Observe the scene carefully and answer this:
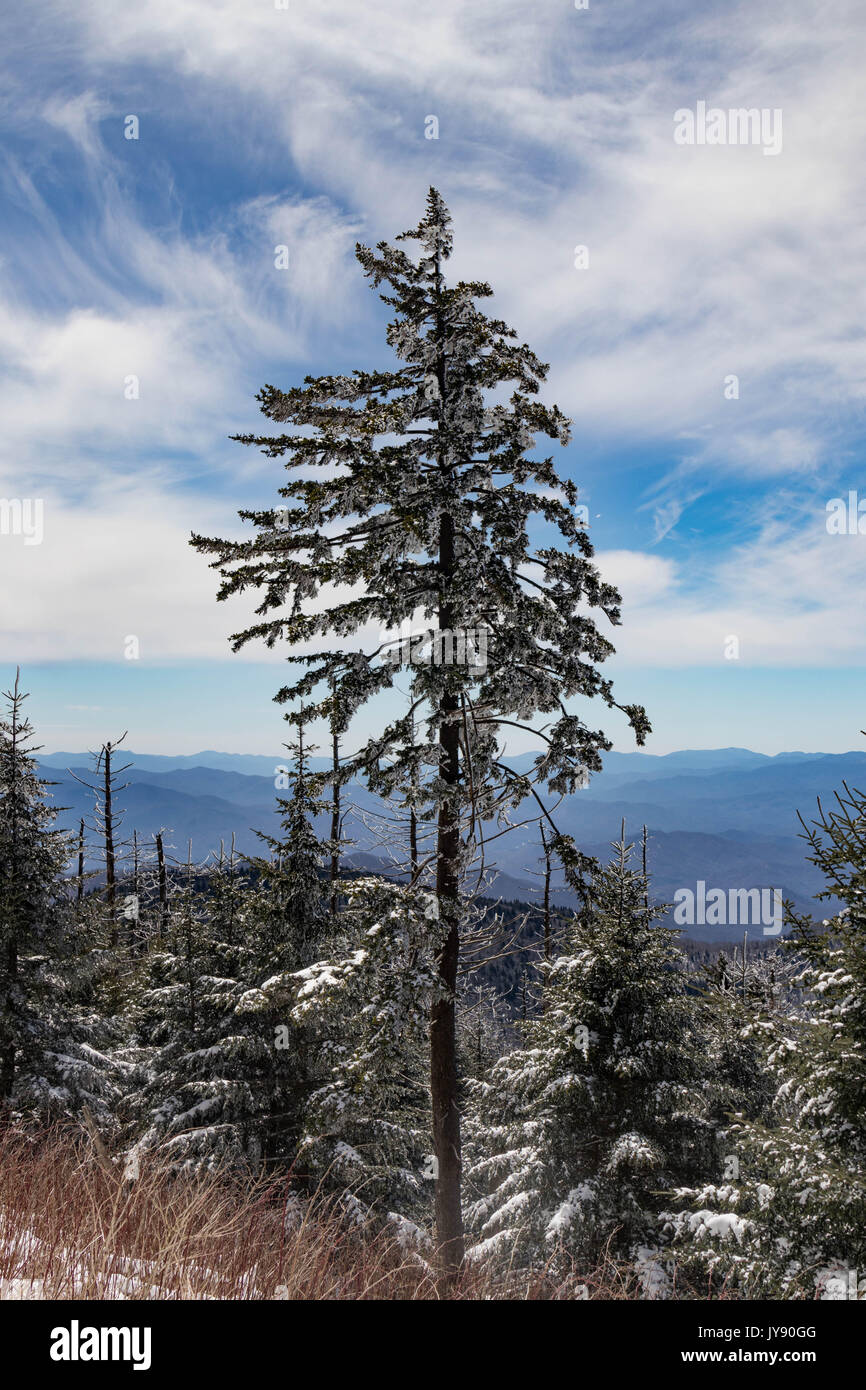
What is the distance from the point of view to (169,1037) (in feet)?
50.9

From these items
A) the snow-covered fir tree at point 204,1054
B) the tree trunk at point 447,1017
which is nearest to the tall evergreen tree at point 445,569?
the tree trunk at point 447,1017

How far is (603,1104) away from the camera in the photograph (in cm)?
1207

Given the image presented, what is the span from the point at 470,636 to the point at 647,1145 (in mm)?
9044

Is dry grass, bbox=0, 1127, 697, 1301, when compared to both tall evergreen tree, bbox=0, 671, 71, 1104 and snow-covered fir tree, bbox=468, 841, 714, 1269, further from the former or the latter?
tall evergreen tree, bbox=0, 671, 71, 1104

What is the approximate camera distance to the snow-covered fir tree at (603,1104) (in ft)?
36.7

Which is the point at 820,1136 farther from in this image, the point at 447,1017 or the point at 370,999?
the point at 370,999
